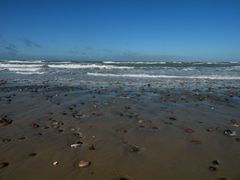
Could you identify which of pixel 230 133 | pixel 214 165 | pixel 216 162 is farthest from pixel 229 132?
pixel 214 165

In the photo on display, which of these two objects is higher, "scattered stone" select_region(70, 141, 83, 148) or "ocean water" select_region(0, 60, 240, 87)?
"scattered stone" select_region(70, 141, 83, 148)

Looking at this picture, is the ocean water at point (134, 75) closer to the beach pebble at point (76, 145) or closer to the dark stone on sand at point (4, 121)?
the dark stone on sand at point (4, 121)

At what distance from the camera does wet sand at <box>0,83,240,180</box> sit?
414cm

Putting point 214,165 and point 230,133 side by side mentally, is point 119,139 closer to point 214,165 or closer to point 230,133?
point 214,165

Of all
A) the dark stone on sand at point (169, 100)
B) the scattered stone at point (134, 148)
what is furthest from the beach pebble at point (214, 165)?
the dark stone on sand at point (169, 100)

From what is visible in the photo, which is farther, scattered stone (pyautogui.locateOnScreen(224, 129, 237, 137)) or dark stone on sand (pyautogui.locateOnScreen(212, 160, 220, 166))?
scattered stone (pyautogui.locateOnScreen(224, 129, 237, 137))

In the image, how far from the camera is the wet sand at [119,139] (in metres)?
4.14

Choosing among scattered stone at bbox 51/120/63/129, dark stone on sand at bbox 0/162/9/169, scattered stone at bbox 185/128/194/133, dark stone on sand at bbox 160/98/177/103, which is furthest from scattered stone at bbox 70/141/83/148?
dark stone on sand at bbox 160/98/177/103

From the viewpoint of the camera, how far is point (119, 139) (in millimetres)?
5629

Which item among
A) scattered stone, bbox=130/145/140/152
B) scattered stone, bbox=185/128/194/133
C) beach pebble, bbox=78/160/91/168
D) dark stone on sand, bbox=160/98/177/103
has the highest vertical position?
beach pebble, bbox=78/160/91/168

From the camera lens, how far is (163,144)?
5359 mm

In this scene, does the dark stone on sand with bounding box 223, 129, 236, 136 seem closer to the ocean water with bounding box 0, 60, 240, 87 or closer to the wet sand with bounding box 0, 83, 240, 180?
the wet sand with bounding box 0, 83, 240, 180

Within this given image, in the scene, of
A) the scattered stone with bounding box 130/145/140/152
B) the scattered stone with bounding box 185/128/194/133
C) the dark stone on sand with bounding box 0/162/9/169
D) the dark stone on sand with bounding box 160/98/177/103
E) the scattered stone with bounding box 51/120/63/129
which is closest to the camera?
the dark stone on sand with bounding box 0/162/9/169

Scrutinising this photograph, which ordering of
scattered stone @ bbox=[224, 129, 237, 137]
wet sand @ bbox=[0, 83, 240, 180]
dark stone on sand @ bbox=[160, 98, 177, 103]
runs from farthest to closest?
dark stone on sand @ bbox=[160, 98, 177, 103] < scattered stone @ bbox=[224, 129, 237, 137] < wet sand @ bbox=[0, 83, 240, 180]
